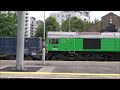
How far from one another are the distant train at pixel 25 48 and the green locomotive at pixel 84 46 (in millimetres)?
1120

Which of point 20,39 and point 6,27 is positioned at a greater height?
point 6,27

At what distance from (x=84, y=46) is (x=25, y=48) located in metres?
6.38

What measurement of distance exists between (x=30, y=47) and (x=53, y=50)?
251 cm

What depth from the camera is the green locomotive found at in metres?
31.9

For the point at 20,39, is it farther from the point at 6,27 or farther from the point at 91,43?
the point at 6,27

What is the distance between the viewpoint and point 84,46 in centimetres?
3219

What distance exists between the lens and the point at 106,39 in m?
31.8

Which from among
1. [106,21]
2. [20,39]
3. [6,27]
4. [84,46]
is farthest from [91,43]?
[106,21]

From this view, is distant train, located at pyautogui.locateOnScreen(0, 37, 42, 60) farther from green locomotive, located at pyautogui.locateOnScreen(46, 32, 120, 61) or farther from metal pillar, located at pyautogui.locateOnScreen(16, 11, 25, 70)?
metal pillar, located at pyautogui.locateOnScreen(16, 11, 25, 70)

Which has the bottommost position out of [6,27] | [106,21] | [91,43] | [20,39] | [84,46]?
[84,46]

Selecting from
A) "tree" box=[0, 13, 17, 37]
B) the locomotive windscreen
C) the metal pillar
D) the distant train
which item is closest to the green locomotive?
the locomotive windscreen
